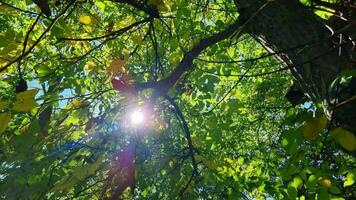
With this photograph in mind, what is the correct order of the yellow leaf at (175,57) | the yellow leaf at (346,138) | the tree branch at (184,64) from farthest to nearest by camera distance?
the yellow leaf at (175,57)
the tree branch at (184,64)
the yellow leaf at (346,138)

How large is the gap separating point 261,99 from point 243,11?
698 centimetres

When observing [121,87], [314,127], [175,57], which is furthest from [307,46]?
[175,57]

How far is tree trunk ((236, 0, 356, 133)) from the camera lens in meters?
2.01

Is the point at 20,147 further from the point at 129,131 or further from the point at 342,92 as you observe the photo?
the point at 342,92

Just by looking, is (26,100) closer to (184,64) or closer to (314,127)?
(314,127)

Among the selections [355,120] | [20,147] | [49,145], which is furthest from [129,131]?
[355,120]

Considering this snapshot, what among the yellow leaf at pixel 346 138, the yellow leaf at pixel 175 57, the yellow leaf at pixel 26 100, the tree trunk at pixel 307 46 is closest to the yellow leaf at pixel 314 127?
the yellow leaf at pixel 346 138

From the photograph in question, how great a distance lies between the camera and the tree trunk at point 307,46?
2.01 m

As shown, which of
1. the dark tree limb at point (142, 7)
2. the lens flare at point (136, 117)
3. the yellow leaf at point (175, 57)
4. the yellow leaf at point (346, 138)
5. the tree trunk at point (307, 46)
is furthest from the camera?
the yellow leaf at point (175, 57)

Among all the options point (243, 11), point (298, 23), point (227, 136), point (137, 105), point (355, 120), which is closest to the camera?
point (355, 120)

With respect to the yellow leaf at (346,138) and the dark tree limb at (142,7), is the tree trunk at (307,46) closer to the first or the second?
the yellow leaf at (346,138)

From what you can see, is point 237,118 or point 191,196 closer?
point 191,196

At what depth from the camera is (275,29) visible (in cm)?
245

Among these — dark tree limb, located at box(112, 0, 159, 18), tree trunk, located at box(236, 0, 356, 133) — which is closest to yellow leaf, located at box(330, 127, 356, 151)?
tree trunk, located at box(236, 0, 356, 133)
